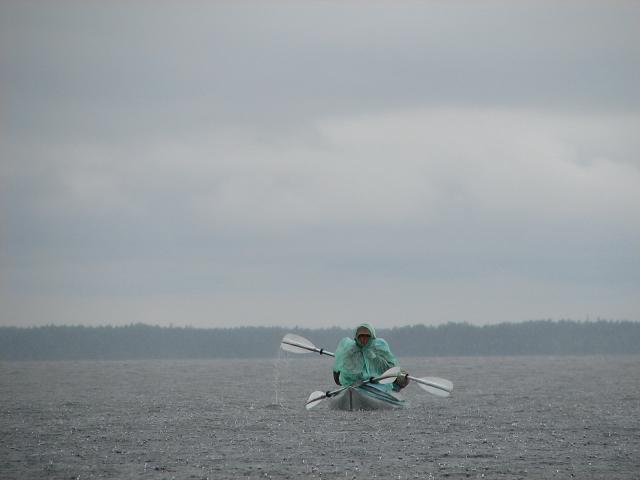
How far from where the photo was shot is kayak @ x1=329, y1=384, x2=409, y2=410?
99.6 feet

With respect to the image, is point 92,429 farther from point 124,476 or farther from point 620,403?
point 620,403

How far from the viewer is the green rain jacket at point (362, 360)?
3041 cm

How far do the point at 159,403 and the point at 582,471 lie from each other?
1960 cm

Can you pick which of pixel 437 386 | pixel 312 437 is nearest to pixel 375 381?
pixel 437 386

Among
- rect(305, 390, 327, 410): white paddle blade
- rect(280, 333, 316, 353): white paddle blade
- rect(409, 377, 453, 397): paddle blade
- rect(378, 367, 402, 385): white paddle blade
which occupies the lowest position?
rect(305, 390, 327, 410): white paddle blade

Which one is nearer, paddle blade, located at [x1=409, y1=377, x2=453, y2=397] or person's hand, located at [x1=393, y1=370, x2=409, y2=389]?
person's hand, located at [x1=393, y1=370, x2=409, y2=389]

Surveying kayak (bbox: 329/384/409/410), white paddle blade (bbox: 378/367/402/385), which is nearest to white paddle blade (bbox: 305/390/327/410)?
kayak (bbox: 329/384/409/410)

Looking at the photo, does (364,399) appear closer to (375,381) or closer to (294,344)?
(375,381)

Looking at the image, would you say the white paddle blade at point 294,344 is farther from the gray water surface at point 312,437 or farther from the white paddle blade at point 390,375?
the white paddle blade at point 390,375

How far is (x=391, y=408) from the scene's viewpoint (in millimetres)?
31500

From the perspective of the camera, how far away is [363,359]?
30.4 m

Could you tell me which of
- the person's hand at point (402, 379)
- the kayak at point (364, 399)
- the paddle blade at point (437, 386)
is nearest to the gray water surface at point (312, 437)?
the kayak at point (364, 399)

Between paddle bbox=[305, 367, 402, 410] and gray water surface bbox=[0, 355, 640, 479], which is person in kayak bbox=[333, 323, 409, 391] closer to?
paddle bbox=[305, 367, 402, 410]

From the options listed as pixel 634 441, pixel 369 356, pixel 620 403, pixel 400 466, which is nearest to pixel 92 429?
pixel 369 356
